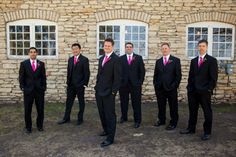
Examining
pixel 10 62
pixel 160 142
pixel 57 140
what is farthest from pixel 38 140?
pixel 10 62

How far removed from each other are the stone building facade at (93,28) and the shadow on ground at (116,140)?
6.39ft

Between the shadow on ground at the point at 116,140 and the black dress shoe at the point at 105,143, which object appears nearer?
the shadow on ground at the point at 116,140

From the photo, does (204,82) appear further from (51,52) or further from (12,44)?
(12,44)

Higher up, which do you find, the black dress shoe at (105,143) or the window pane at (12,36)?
the window pane at (12,36)

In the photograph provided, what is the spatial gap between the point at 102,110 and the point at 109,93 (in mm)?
417

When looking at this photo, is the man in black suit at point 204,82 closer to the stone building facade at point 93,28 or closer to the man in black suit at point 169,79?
the man in black suit at point 169,79

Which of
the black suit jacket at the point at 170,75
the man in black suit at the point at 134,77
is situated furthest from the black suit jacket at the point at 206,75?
the man in black suit at the point at 134,77

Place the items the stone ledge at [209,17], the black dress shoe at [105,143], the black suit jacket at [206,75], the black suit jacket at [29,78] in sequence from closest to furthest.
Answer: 1. the black dress shoe at [105,143]
2. the black suit jacket at [206,75]
3. the black suit jacket at [29,78]
4. the stone ledge at [209,17]

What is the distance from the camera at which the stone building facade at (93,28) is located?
954cm

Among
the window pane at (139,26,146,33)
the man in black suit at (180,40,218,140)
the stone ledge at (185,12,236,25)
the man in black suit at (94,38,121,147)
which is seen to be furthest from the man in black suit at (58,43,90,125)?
the stone ledge at (185,12,236,25)

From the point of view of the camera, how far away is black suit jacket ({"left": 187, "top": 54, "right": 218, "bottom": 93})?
6.02 metres

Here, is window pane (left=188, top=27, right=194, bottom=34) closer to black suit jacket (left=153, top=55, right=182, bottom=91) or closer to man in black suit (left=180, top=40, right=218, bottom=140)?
black suit jacket (left=153, top=55, right=182, bottom=91)

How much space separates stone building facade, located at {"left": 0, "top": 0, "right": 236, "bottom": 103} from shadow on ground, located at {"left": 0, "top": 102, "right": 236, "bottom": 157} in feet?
6.39

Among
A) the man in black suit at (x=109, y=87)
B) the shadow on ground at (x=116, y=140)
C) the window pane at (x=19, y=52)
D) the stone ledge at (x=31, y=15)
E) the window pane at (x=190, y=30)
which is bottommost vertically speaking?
the shadow on ground at (x=116, y=140)
